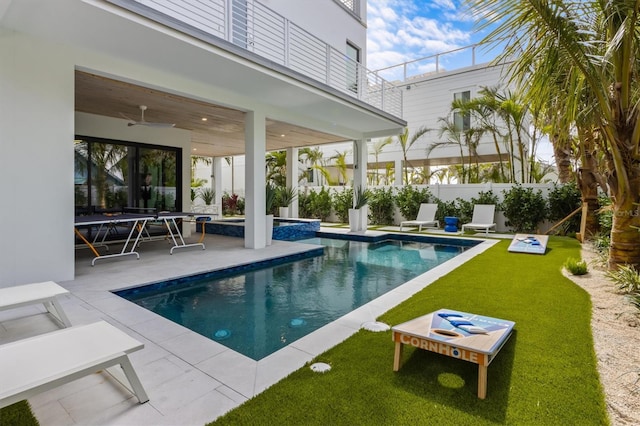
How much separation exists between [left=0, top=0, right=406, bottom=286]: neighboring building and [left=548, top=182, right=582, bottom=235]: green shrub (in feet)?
18.5

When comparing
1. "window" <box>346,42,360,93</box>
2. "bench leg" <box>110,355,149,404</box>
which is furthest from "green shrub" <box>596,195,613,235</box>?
"bench leg" <box>110,355,149,404</box>

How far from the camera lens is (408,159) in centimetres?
1791

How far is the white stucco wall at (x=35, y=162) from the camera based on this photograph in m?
4.84

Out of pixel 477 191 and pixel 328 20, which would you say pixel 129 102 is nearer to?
pixel 328 20

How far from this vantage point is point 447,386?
2.59 m

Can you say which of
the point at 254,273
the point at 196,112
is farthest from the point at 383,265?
the point at 196,112

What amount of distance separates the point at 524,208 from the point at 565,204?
3.78ft

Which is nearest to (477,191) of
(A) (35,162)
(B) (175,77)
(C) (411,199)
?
(C) (411,199)

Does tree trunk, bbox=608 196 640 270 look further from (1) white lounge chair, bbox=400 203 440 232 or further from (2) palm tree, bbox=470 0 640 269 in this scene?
(1) white lounge chair, bbox=400 203 440 232

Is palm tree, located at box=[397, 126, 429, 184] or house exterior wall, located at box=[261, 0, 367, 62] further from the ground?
house exterior wall, located at box=[261, 0, 367, 62]

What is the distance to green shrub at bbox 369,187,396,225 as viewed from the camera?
1534 cm

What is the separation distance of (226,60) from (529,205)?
10.8m

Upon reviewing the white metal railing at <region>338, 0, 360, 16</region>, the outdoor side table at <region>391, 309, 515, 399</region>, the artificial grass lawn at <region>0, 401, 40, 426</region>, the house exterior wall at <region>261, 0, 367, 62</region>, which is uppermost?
the white metal railing at <region>338, 0, 360, 16</region>

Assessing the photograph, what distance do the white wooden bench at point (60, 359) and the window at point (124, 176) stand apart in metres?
7.52
